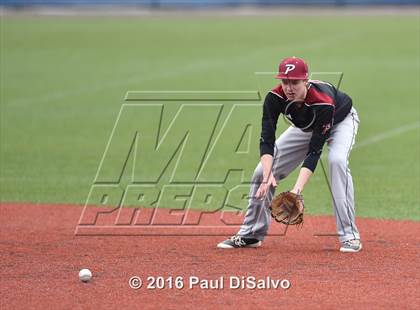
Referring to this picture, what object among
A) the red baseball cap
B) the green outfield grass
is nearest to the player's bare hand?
the red baseball cap

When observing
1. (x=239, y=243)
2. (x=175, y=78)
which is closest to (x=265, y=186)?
(x=239, y=243)

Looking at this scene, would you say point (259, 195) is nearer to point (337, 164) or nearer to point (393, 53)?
point (337, 164)

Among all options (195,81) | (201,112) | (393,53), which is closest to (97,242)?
(201,112)

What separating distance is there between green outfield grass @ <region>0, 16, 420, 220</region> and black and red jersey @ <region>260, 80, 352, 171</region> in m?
3.02

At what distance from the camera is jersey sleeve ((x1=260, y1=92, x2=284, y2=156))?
357 inches

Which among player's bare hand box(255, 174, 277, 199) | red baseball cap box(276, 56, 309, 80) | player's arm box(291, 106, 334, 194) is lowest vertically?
player's bare hand box(255, 174, 277, 199)

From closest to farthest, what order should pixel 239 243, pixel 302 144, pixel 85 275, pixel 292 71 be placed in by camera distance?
1. pixel 85 275
2. pixel 292 71
3. pixel 302 144
4. pixel 239 243

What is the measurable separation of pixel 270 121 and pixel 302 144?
1.92ft

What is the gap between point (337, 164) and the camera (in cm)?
914

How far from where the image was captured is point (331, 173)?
9234mm

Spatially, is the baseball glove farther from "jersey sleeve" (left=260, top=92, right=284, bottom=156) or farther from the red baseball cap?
the red baseball cap

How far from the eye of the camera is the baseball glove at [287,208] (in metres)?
8.89

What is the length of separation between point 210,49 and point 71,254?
21.0 m

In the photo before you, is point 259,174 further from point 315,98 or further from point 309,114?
point 315,98
